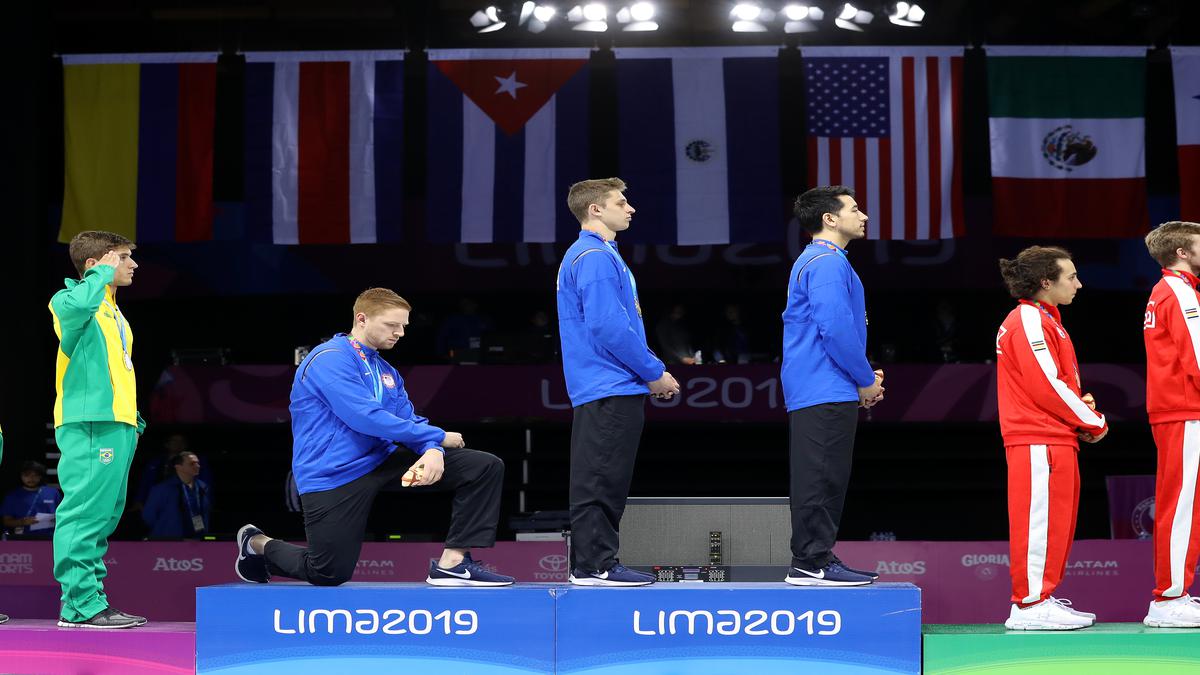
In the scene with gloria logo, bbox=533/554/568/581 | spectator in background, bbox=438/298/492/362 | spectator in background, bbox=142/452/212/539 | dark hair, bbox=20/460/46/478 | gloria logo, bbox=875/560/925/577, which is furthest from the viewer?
spectator in background, bbox=438/298/492/362

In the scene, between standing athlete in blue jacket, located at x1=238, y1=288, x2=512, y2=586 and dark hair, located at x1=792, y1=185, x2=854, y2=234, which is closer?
standing athlete in blue jacket, located at x1=238, y1=288, x2=512, y2=586

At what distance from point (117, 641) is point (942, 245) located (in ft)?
41.0

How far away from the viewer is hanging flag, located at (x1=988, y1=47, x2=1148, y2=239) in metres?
11.5

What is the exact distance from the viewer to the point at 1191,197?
11.2 metres

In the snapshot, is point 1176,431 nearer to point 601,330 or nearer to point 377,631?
point 601,330

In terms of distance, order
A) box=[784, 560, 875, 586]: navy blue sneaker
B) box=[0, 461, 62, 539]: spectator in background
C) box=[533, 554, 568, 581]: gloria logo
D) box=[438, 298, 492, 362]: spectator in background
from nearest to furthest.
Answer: box=[784, 560, 875, 586]: navy blue sneaker < box=[533, 554, 568, 581]: gloria logo < box=[0, 461, 62, 539]: spectator in background < box=[438, 298, 492, 362]: spectator in background

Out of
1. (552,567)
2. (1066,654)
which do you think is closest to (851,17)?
(552,567)

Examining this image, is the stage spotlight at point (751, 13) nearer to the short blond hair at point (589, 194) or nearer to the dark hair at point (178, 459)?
the dark hair at point (178, 459)

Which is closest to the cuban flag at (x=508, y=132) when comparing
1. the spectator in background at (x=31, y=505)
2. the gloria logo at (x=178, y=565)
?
the gloria logo at (x=178, y=565)

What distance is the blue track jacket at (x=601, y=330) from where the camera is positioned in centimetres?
529

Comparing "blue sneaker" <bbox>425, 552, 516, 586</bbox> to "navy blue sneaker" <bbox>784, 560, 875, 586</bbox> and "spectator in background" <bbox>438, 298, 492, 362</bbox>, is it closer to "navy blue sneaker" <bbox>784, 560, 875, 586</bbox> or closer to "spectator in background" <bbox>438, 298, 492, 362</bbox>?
"navy blue sneaker" <bbox>784, 560, 875, 586</bbox>

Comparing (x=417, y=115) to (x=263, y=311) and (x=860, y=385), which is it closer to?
(x=263, y=311)

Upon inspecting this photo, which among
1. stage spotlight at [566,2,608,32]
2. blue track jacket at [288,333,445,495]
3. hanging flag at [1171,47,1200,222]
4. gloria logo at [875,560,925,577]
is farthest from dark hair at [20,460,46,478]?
hanging flag at [1171,47,1200,222]

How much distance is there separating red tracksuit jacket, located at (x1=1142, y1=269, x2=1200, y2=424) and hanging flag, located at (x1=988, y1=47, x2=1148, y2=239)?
596 cm
